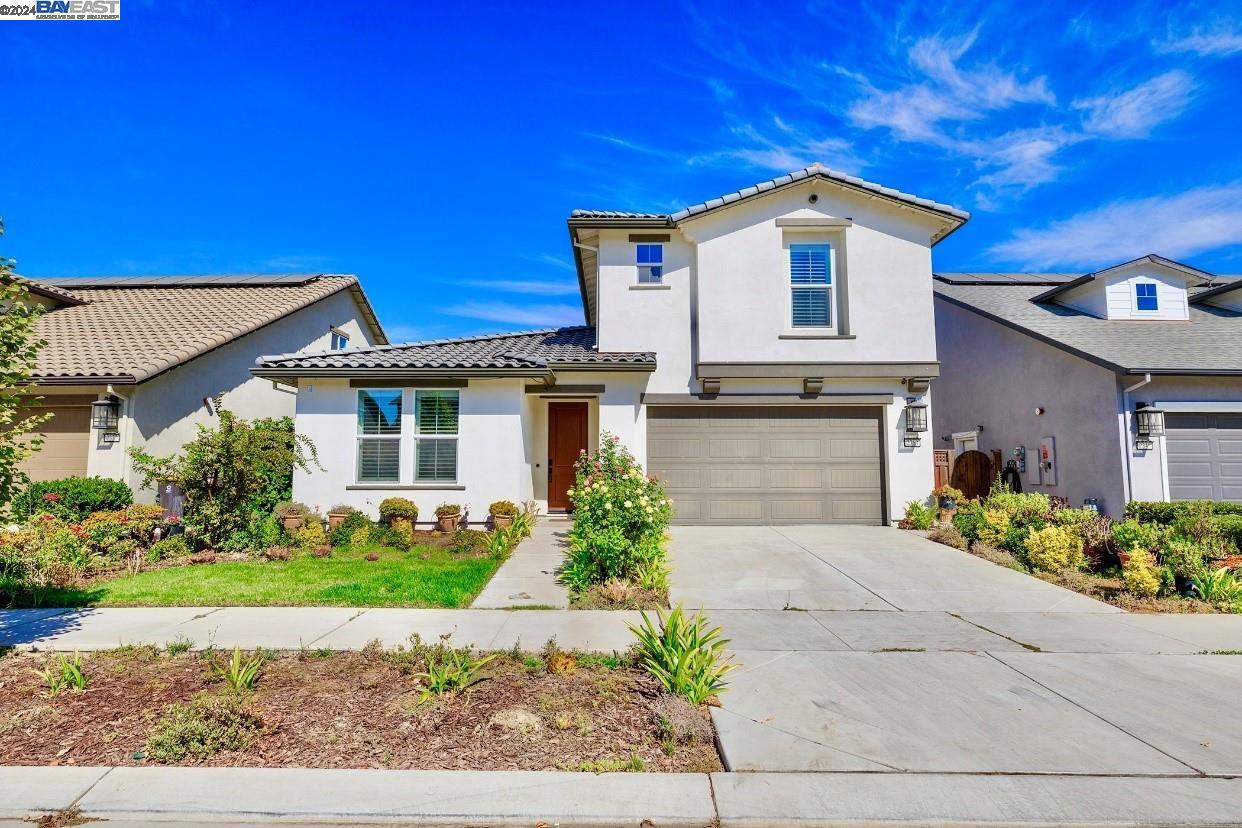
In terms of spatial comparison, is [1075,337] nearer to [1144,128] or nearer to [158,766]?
[1144,128]

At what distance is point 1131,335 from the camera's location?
13.0 m

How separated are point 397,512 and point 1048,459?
13524mm

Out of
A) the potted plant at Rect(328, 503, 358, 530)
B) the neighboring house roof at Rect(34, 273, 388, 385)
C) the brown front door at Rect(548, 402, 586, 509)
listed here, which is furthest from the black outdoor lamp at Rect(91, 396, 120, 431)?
the brown front door at Rect(548, 402, 586, 509)

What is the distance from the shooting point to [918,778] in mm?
3297

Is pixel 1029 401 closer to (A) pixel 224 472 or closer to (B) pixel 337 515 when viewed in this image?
(B) pixel 337 515

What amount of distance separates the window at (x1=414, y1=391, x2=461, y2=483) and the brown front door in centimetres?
254

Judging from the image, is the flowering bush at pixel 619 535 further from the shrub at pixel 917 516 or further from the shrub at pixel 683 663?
the shrub at pixel 917 516

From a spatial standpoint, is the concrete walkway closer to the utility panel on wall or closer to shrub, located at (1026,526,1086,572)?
shrub, located at (1026,526,1086,572)

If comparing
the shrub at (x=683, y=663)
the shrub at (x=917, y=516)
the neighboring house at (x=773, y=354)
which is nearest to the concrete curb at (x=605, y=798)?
the shrub at (x=683, y=663)

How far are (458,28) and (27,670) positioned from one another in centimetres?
1032

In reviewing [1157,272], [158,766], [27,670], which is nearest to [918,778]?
[158,766]

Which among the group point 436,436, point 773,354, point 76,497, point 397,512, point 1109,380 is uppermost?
point 773,354

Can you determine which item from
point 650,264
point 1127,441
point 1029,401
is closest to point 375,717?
point 650,264

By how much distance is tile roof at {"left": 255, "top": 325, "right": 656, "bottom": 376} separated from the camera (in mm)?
11234
